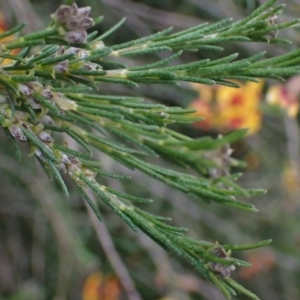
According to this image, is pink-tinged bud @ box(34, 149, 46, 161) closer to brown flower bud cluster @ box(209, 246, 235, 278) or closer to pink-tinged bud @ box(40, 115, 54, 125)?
pink-tinged bud @ box(40, 115, 54, 125)

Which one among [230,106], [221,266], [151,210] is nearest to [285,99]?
[230,106]

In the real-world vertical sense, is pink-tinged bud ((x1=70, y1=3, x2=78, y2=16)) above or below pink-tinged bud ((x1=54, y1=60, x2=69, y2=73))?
above

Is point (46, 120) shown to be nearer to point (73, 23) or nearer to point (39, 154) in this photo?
point (39, 154)

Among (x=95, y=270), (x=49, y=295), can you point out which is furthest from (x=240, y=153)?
(x=49, y=295)

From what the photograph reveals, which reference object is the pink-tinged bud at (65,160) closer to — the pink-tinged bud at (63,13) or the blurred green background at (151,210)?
the pink-tinged bud at (63,13)

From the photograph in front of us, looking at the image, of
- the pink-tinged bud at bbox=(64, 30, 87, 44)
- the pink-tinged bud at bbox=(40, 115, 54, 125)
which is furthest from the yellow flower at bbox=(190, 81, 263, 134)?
the pink-tinged bud at bbox=(64, 30, 87, 44)

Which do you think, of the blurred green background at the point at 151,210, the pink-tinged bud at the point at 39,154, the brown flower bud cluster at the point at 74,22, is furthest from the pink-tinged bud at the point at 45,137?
the blurred green background at the point at 151,210
